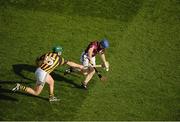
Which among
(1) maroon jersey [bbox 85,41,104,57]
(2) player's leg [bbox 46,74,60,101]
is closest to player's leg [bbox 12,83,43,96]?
(2) player's leg [bbox 46,74,60,101]

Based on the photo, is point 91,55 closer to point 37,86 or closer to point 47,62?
point 47,62

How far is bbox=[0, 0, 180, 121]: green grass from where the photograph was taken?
14.3 m

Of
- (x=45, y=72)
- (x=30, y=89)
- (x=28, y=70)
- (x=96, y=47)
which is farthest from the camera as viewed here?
(x=28, y=70)

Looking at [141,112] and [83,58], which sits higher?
[83,58]

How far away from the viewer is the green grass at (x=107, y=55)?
14.3 metres

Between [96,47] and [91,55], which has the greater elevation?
[96,47]

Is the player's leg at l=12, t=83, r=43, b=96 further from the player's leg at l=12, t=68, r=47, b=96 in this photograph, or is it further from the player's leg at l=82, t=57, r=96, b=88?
the player's leg at l=82, t=57, r=96, b=88

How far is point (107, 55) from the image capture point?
677 inches

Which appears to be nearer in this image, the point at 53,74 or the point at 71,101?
the point at 71,101

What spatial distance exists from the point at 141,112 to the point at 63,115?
2701 mm

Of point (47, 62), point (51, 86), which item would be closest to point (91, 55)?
point (47, 62)

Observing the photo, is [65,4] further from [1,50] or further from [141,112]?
[141,112]

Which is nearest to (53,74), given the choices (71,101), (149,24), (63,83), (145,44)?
(63,83)

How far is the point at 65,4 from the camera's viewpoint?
20.2 metres
